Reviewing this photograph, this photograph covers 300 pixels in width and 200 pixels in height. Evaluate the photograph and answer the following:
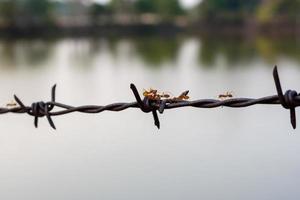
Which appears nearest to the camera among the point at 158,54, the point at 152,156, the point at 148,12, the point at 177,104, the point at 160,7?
the point at 177,104

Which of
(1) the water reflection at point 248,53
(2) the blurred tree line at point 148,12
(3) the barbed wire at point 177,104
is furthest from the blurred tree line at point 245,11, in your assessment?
(3) the barbed wire at point 177,104

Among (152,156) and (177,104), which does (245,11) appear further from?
(177,104)

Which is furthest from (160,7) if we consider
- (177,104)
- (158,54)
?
(177,104)

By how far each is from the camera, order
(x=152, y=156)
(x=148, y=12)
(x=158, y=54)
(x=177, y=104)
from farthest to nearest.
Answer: (x=148, y=12) < (x=158, y=54) < (x=152, y=156) < (x=177, y=104)

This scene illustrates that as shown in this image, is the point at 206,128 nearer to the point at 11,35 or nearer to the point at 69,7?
the point at 11,35

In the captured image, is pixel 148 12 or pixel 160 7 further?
pixel 148 12

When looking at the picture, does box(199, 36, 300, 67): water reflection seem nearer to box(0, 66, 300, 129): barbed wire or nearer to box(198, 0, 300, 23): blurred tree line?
box(0, 66, 300, 129): barbed wire

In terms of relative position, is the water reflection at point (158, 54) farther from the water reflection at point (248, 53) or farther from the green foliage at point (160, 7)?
the green foliage at point (160, 7)

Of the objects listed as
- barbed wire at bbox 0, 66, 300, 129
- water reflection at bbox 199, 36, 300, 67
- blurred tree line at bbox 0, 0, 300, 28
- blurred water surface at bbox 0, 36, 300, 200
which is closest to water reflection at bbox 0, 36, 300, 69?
water reflection at bbox 199, 36, 300, 67
